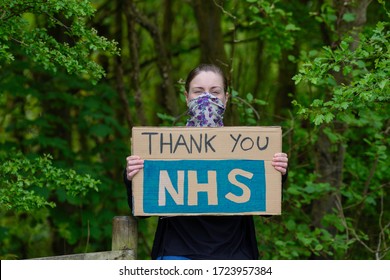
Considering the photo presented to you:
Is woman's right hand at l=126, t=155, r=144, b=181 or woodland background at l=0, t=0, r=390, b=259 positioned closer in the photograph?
woman's right hand at l=126, t=155, r=144, b=181

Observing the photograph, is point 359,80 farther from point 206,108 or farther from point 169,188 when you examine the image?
point 169,188

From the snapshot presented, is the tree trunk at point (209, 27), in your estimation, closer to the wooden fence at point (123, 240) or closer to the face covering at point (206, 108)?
the face covering at point (206, 108)

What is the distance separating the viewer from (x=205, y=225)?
3.28 m

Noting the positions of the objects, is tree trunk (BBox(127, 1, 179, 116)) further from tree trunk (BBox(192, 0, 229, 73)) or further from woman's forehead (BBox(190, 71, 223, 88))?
woman's forehead (BBox(190, 71, 223, 88))

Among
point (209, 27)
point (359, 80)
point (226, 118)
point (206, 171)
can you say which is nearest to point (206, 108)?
point (206, 171)

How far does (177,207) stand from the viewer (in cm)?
327

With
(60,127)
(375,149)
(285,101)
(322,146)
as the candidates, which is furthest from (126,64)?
(375,149)

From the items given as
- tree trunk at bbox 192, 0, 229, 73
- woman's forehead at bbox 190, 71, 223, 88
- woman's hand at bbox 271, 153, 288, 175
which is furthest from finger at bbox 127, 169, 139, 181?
tree trunk at bbox 192, 0, 229, 73

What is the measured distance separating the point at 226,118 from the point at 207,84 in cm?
244

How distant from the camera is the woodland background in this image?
4.07 meters

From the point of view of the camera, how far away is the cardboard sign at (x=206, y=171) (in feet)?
10.8

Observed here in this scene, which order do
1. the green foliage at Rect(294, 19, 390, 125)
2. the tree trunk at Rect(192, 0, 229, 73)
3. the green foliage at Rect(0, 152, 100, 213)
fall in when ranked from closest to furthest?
the green foliage at Rect(294, 19, 390, 125) → the green foliage at Rect(0, 152, 100, 213) → the tree trunk at Rect(192, 0, 229, 73)
